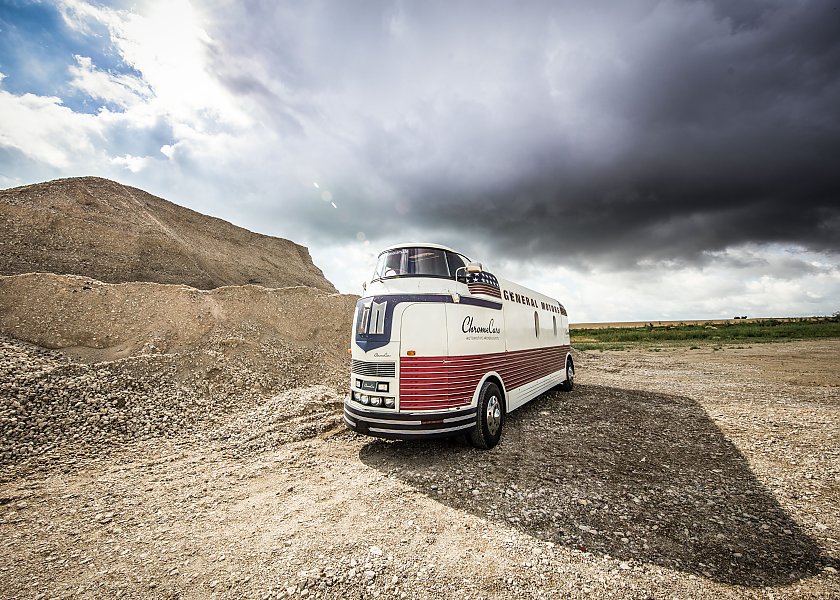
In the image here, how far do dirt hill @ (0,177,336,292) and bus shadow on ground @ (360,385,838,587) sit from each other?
30.1m

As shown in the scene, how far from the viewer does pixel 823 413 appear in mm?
10555

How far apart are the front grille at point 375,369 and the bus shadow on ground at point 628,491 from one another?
6.01ft

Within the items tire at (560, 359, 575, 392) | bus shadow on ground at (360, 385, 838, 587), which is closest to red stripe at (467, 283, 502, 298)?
bus shadow on ground at (360, 385, 838, 587)

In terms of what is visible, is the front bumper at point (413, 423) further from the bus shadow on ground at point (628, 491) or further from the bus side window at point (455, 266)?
the bus side window at point (455, 266)

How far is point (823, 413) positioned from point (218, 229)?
5355cm

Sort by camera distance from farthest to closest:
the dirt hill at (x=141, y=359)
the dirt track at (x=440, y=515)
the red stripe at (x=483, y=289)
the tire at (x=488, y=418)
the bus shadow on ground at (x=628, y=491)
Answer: the dirt hill at (x=141, y=359) → the red stripe at (x=483, y=289) → the tire at (x=488, y=418) → the bus shadow on ground at (x=628, y=491) → the dirt track at (x=440, y=515)

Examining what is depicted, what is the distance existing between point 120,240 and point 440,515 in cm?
3652

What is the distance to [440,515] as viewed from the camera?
17.1ft

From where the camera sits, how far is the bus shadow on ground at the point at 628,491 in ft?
14.1

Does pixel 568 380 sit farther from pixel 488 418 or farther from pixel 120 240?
pixel 120 240

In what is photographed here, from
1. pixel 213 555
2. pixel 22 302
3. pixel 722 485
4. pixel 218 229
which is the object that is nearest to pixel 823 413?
pixel 722 485

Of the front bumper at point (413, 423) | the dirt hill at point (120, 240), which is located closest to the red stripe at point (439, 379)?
the front bumper at point (413, 423)

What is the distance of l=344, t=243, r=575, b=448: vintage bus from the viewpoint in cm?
680

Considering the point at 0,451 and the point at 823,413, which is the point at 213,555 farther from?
the point at 823,413
